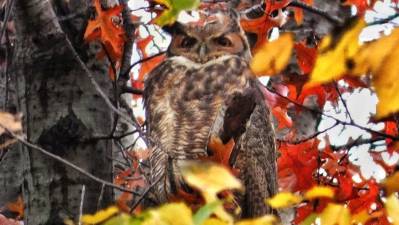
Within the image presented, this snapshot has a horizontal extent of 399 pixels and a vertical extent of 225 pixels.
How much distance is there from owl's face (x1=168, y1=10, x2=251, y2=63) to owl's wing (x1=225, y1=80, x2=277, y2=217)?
36 centimetres

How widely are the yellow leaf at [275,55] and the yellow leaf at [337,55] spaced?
0.11 m

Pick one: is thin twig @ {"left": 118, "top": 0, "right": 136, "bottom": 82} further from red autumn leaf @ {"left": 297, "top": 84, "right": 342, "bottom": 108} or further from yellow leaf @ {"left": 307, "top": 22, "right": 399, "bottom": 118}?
yellow leaf @ {"left": 307, "top": 22, "right": 399, "bottom": 118}

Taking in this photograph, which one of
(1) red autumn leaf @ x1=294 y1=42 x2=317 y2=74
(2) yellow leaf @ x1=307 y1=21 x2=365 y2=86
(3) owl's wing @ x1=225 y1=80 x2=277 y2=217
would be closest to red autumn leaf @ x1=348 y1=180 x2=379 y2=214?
(3) owl's wing @ x1=225 y1=80 x2=277 y2=217

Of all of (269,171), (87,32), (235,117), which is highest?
(87,32)

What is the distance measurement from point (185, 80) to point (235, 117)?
30 cm

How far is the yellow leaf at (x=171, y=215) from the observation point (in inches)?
57.4

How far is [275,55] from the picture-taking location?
1.61 metres

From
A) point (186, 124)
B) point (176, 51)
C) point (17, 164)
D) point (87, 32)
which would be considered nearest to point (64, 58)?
point (87, 32)

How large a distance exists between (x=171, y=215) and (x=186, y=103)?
6.86ft

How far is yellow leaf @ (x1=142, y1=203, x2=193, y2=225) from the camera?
1457 mm

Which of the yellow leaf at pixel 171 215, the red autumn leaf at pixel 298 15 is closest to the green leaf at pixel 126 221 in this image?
the yellow leaf at pixel 171 215

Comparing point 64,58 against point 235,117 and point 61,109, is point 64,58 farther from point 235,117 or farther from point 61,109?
point 235,117

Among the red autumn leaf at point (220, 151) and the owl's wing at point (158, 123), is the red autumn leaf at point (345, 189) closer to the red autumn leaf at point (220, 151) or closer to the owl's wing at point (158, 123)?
the red autumn leaf at point (220, 151)

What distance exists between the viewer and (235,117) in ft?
11.5
